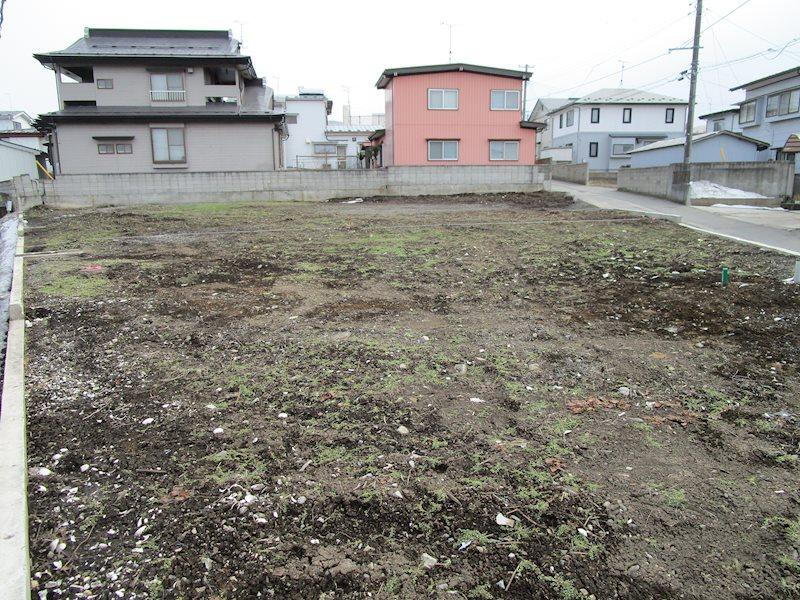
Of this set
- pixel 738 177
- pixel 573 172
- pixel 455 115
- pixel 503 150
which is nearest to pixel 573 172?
pixel 573 172

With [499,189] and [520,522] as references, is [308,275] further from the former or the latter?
[499,189]

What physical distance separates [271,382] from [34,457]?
1.46 metres

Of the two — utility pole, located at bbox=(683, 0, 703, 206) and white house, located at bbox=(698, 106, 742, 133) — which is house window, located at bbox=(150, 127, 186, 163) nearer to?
utility pole, located at bbox=(683, 0, 703, 206)

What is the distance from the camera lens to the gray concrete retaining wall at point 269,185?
769 inches

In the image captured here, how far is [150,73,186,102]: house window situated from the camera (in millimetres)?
24891

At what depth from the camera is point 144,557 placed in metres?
2.22

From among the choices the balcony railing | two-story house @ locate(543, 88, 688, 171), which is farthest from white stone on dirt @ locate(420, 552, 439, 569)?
two-story house @ locate(543, 88, 688, 171)

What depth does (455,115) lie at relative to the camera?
84.5ft

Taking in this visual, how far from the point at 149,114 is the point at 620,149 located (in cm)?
3160

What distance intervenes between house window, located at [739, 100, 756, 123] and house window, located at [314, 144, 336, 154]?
27817 mm

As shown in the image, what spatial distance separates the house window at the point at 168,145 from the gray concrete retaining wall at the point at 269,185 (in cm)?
487

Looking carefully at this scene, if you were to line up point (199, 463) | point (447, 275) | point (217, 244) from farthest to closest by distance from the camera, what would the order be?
1. point (217, 244)
2. point (447, 275)
3. point (199, 463)

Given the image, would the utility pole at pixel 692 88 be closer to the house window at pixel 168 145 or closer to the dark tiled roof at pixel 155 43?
the dark tiled roof at pixel 155 43

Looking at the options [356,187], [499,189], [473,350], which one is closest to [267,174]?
[356,187]
